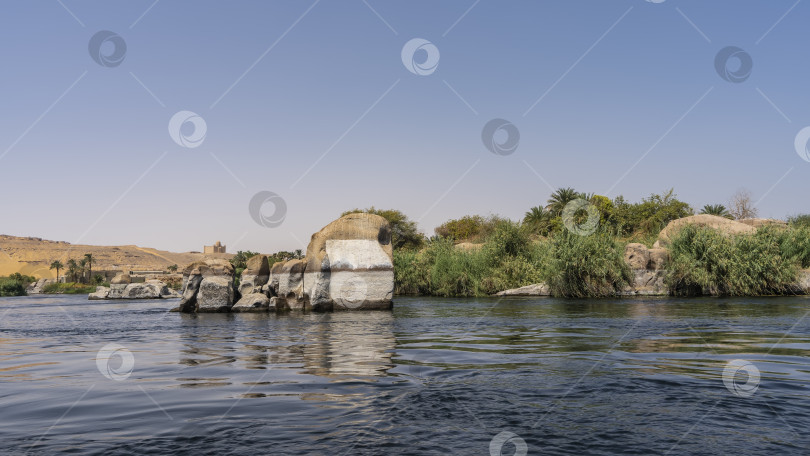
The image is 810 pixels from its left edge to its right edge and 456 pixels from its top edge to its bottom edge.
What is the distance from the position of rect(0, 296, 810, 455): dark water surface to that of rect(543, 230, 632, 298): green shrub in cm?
1789

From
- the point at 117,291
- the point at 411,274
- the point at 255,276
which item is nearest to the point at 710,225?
the point at 411,274

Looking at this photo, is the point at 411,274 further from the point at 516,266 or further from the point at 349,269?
the point at 349,269

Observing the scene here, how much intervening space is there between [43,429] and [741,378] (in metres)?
7.93

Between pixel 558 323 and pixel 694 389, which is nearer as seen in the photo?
pixel 694 389

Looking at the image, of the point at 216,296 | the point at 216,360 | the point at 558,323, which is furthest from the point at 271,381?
the point at 216,296

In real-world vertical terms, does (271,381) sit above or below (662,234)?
below

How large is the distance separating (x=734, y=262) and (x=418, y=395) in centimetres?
Result: 2894

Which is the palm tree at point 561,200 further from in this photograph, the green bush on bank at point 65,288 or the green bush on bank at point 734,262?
the green bush on bank at point 65,288

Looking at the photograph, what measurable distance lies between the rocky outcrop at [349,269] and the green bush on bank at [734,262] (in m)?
16.4

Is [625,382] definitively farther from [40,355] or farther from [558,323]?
[40,355]

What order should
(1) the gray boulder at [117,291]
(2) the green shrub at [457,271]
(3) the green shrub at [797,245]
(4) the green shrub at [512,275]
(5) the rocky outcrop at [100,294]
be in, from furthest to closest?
(1) the gray boulder at [117,291], (5) the rocky outcrop at [100,294], (2) the green shrub at [457,271], (4) the green shrub at [512,275], (3) the green shrub at [797,245]

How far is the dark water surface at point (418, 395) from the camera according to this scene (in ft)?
15.6

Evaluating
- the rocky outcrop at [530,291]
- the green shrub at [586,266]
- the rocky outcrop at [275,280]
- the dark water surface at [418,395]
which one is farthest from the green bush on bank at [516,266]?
the dark water surface at [418,395]

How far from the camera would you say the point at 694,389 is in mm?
6785
